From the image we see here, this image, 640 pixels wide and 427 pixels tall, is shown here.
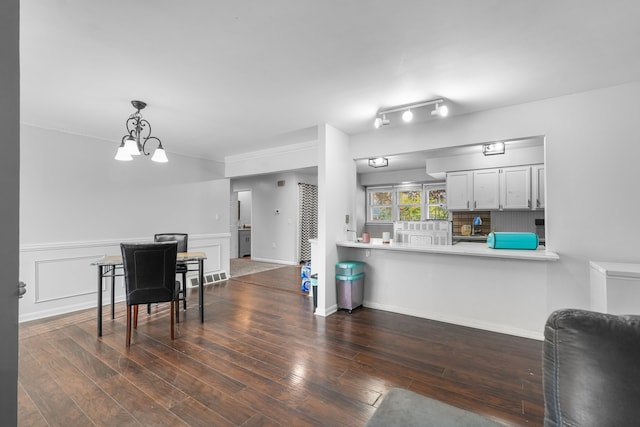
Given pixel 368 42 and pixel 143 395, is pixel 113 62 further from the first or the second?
pixel 143 395

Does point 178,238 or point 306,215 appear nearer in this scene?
point 178,238

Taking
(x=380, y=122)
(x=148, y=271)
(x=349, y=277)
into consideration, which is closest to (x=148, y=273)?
(x=148, y=271)

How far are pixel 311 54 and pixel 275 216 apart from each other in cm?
598

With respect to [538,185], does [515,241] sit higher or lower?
lower

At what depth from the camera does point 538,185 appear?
15.8 feet

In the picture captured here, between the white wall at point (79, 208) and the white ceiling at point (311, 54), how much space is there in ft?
2.20

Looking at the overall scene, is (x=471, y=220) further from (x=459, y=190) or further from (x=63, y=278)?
(x=63, y=278)

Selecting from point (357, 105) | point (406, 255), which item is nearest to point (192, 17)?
point (357, 105)

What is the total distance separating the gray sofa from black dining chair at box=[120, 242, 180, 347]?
2.96 meters

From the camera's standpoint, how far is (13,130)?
97 cm

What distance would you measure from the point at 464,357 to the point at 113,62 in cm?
378

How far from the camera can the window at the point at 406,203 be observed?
22.8ft

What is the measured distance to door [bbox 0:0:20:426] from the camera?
0.94m

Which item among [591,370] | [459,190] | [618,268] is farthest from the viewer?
[459,190]
